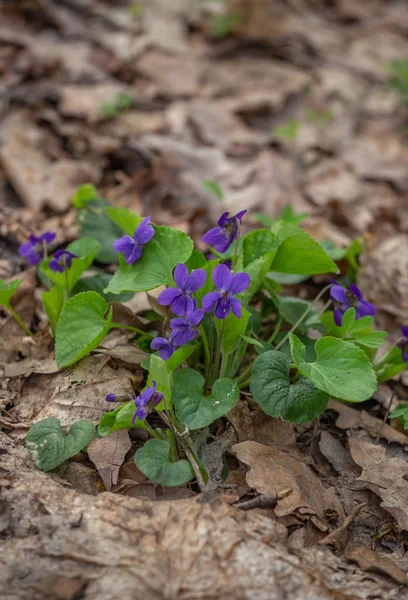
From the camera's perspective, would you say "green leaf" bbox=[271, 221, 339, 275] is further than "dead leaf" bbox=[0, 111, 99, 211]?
No

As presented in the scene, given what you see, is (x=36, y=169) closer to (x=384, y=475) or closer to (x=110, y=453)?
(x=110, y=453)

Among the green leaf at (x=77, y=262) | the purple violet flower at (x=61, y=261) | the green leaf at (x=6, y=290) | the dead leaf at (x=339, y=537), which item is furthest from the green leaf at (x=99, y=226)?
the dead leaf at (x=339, y=537)

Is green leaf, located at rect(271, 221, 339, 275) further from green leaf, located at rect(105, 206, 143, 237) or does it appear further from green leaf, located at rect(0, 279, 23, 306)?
green leaf, located at rect(0, 279, 23, 306)

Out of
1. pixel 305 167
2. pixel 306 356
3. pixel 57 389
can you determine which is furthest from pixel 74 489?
pixel 305 167

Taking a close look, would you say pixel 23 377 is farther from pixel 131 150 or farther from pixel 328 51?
pixel 328 51

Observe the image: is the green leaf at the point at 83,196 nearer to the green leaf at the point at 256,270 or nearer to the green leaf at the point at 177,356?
the green leaf at the point at 256,270

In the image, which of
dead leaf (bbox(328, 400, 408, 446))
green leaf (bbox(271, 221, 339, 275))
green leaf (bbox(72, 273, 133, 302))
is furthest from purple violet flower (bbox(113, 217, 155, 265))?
dead leaf (bbox(328, 400, 408, 446))
